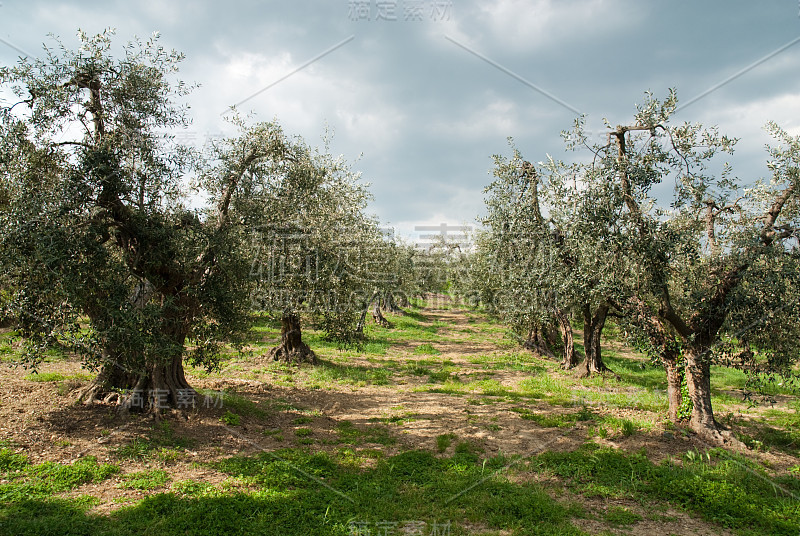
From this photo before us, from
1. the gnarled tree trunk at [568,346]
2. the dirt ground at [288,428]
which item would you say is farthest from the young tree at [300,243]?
the gnarled tree trunk at [568,346]

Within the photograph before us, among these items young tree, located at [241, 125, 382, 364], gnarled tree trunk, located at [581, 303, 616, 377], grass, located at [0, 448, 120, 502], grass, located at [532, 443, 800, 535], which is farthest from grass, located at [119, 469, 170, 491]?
gnarled tree trunk, located at [581, 303, 616, 377]

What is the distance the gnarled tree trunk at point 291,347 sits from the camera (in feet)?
72.6

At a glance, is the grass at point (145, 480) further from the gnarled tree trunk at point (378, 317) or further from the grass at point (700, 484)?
the gnarled tree trunk at point (378, 317)

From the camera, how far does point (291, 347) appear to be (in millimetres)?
22359

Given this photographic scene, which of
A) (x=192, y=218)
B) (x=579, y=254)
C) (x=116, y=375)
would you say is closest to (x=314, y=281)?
(x=192, y=218)

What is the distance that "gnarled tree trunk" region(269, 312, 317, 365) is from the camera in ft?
72.6

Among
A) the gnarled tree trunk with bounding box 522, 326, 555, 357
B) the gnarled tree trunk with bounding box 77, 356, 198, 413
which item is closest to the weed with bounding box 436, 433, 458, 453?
the gnarled tree trunk with bounding box 77, 356, 198, 413

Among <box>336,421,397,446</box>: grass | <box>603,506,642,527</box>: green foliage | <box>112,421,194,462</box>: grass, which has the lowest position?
<box>603,506,642,527</box>: green foliage

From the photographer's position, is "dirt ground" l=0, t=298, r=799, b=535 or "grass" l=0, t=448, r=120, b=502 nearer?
"grass" l=0, t=448, r=120, b=502

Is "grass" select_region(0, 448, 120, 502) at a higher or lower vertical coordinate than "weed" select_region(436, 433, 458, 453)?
higher

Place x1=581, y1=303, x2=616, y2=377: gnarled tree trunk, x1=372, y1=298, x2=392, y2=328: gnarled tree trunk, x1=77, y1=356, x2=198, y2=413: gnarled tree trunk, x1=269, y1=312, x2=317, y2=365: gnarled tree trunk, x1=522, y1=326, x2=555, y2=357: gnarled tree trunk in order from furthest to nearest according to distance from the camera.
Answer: x1=372, y1=298, x2=392, y2=328: gnarled tree trunk < x1=522, y1=326, x2=555, y2=357: gnarled tree trunk < x1=269, y1=312, x2=317, y2=365: gnarled tree trunk < x1=581, y1=303, x2=616, y2=377: gnarled tree trunk < x1=77, y1=356, x2=198, y2=413: gnarled tree trunk

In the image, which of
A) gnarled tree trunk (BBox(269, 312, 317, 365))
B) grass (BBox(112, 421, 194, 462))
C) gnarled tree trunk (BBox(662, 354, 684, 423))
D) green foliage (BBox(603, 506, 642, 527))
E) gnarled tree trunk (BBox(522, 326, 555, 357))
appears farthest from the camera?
gnarled tree trunk (BBox(522, 326, 555, 357))

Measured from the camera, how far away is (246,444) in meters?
11.5

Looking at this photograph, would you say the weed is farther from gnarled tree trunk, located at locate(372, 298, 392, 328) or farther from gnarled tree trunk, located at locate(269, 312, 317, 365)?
gnarled tree trunk, located at locate(372, 298, 392, 328)
